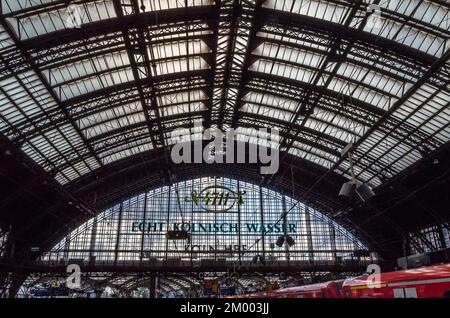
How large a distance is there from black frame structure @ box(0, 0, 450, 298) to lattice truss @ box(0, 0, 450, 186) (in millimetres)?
93

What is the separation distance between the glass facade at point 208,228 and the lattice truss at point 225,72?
1056 centimetres

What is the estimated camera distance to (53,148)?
3177 centimetres

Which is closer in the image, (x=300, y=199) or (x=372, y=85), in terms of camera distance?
(x=372, y=85)

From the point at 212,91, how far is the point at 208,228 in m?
19.3

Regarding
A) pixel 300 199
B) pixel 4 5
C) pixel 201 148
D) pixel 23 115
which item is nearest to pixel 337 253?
pixel 300 199

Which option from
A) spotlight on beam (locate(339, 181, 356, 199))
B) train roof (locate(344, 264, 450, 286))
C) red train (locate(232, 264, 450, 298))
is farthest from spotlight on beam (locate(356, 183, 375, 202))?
train roof (locate(344, 264, 450, 286))

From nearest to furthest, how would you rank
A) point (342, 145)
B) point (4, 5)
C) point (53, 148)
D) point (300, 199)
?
point (4, 5) < point (53, 148) < point (342, 145) < point (300, 199)

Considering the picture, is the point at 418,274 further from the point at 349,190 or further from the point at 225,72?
the point at 225,72

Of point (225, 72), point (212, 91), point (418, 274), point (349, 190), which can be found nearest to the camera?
point (418, 274)

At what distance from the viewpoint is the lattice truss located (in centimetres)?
2053

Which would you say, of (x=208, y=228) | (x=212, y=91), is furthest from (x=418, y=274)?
(x=208, y=228)

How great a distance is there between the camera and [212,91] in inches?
1272

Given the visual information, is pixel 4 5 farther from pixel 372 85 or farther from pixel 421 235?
pixel 421 235

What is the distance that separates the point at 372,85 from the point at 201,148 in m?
22.4
